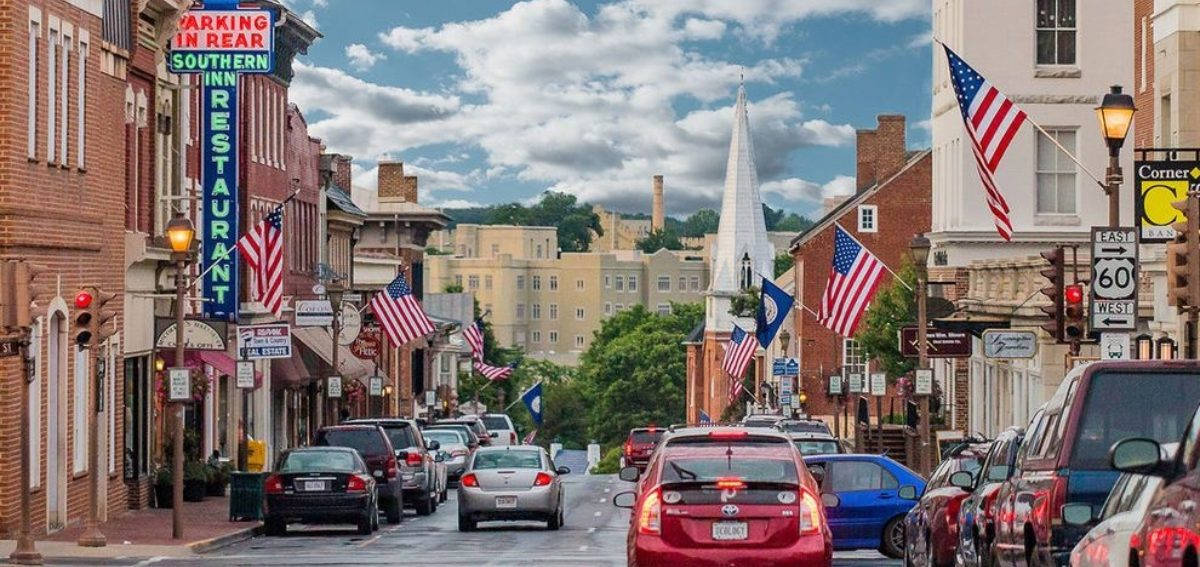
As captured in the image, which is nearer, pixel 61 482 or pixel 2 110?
pixel 2 110

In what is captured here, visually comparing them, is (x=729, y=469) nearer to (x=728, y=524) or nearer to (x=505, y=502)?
(x=728, y=524)

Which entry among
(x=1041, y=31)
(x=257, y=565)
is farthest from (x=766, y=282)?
(x=257, y=565)

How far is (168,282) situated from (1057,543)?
106 feet

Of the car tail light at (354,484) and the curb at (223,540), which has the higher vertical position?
the car tail light at (354,484)

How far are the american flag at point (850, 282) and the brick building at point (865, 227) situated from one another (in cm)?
4245

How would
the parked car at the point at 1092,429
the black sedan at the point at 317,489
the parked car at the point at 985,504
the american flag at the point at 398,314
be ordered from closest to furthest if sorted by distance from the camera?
the parked car at the point at 1092,429, the parked car at the point at 985,504, the black sedan at the point at 317,489, the american flag at the point at 398,314

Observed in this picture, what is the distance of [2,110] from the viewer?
102 ft

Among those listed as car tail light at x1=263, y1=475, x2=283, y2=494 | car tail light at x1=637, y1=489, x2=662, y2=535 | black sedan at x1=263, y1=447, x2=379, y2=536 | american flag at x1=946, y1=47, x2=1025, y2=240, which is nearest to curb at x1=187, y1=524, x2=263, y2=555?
black sedan at x1=263, y1=447, x2=379, y2=536

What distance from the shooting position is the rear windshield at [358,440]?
4072cm

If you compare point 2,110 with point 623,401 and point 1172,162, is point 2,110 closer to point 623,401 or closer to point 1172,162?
point 1172,162

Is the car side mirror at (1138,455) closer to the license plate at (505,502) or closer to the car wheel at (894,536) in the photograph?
the car wheel at (894,536)

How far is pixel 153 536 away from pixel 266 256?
1451 centimetres

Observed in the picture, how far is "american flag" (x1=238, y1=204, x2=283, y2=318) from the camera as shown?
4750 cm

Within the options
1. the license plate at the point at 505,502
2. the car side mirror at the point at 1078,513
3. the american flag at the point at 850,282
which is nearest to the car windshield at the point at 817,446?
the license plate at the point at 505,502
